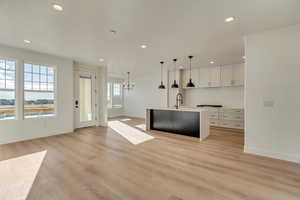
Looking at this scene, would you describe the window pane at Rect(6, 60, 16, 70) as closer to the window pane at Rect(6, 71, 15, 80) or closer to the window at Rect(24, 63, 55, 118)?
the window pane at Rect(6, 71, 15, 80)

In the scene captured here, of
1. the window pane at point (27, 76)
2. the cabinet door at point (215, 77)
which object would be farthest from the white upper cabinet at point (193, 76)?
the window pane at point (27, 76)

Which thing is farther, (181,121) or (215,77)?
(215,77)

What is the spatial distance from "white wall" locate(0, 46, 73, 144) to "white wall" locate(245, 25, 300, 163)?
5.62m

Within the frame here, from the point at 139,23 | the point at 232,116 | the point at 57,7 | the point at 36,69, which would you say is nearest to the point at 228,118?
the point at 232,116

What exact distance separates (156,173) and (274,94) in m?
2.98

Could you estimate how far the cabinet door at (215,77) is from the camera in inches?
252

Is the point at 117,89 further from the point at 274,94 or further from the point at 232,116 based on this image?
the point at 274,94

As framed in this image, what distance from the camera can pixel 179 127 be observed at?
16.5 ft

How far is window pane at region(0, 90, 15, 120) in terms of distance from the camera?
4.00 metres

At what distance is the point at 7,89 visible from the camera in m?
4.06

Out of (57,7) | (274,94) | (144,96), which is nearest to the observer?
(57,7)

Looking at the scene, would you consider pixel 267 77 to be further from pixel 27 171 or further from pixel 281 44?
pixel 27 171

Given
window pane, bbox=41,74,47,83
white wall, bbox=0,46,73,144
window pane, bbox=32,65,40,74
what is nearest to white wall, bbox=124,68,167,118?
white wall, bbox=0,46,73,144

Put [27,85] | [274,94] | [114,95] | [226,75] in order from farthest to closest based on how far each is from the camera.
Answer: [114,95] → [226,75] → [27,85] → [274,94]
